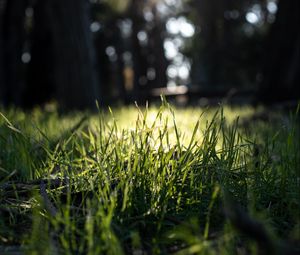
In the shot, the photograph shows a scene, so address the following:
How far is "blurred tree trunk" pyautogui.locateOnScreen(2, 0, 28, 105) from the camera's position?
53.5 feet

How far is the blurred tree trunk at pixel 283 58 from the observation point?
9.66 m

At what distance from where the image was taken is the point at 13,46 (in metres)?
16.8

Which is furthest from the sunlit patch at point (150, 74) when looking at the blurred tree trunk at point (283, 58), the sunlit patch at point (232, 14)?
the blurred tree trunk at point (283, 58)

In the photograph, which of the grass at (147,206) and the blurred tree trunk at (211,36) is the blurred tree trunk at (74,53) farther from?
the blurred tree trunk at (211,36)

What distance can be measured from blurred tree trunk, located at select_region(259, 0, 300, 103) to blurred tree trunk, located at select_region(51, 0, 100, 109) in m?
3.55

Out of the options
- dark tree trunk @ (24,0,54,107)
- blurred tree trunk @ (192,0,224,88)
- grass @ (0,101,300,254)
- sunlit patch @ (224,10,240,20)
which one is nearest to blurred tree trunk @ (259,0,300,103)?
grass @ (0,101,300,254)

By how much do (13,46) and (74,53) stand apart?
833cm

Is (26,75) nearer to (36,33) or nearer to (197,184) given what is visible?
(36,33)

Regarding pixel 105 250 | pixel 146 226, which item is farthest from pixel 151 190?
pixel 105 250

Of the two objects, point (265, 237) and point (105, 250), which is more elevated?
point (265, 237)

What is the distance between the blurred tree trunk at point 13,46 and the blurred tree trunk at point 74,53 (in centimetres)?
705

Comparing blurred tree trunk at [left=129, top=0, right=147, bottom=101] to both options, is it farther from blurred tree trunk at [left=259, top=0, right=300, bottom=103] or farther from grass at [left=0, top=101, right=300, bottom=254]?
grass at [left=0, top=101, right=300, bottom=254]

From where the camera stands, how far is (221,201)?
65.8 inches

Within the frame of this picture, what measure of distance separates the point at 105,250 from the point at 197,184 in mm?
594
